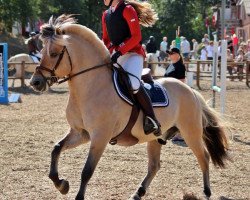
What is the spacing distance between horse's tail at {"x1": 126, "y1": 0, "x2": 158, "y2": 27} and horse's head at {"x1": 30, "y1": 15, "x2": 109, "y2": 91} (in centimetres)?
68

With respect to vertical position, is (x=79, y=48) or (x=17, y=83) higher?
(x=79, y=48)

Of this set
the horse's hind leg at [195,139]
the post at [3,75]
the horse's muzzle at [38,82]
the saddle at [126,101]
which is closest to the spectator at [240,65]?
the post at [3,75]

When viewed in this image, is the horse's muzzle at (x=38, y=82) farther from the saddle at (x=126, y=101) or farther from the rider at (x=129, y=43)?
the rider at (x=129, y=43)

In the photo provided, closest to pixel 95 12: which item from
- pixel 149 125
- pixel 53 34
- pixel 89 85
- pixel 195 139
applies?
pixel 195 139

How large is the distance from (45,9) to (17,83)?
23311 millimetres

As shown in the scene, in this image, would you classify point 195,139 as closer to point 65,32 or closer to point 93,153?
point 93,153

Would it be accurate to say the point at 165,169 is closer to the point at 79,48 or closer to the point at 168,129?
the point at 168,129

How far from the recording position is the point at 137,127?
6.60m

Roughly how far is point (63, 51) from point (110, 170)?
8.66ft

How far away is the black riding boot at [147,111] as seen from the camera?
652 cm

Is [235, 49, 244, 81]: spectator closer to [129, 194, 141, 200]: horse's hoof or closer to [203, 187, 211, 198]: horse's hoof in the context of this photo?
[203, 187, 211, 198]: horse's hoof

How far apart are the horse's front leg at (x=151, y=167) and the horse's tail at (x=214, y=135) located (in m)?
0.69

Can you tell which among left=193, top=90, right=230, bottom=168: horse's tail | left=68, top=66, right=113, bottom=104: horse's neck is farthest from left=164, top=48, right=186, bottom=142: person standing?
left=68, top=66, right=113, bottom=104: horse's neck

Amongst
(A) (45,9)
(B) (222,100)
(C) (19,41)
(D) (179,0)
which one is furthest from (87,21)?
(B) (222,100)
